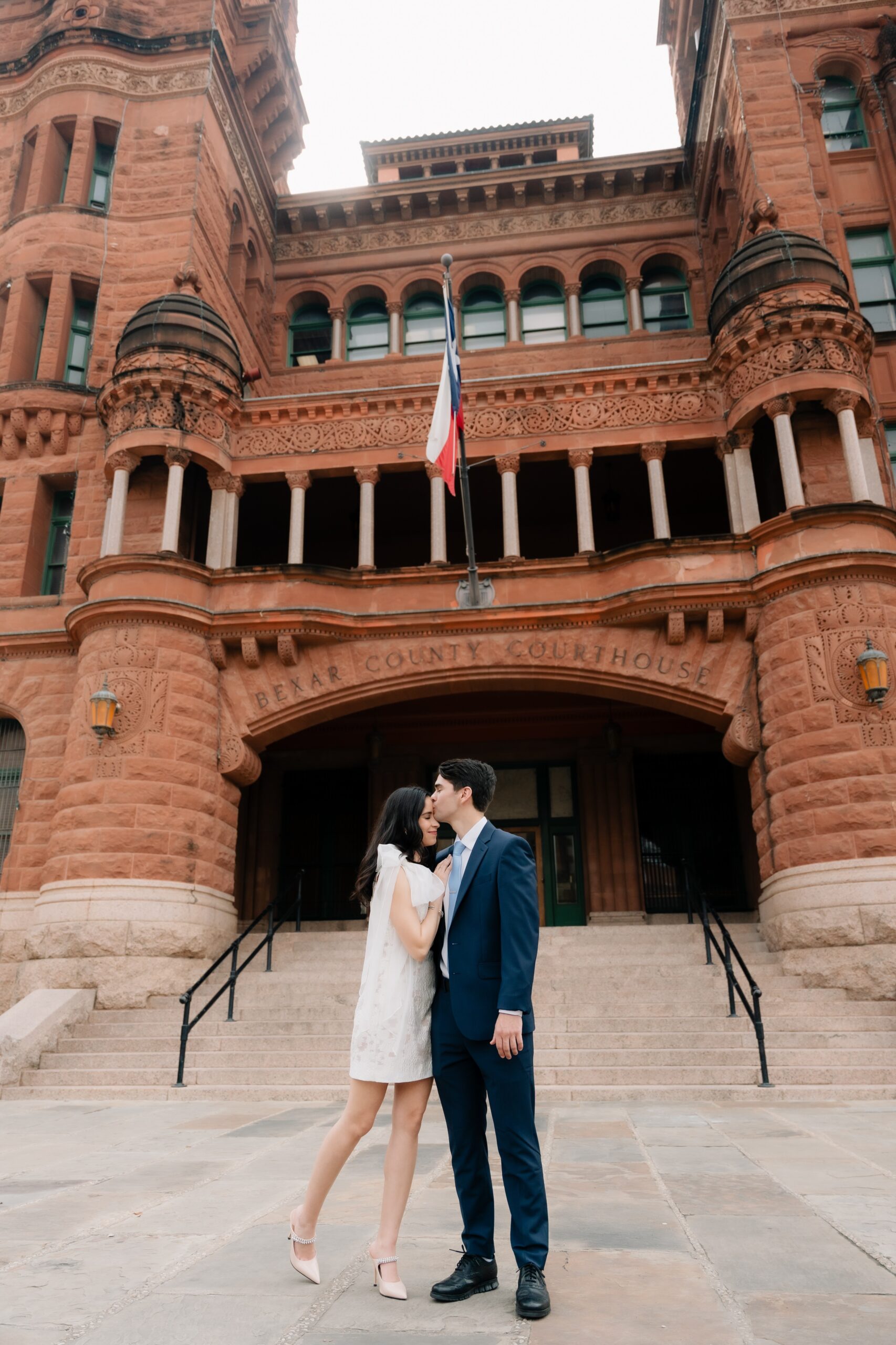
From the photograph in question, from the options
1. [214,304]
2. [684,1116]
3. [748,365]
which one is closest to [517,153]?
[214,304]

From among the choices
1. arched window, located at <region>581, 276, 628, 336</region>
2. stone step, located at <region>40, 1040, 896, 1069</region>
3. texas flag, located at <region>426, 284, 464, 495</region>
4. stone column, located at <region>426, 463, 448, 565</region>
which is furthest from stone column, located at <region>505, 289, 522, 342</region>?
stone step, located at <region>40, 1040, 896, 1069</region>

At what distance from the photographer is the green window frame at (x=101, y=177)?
66.8 feet

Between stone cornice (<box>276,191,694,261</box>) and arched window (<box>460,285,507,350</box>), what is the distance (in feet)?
4.77

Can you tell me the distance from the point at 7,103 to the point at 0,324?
18.8 ft

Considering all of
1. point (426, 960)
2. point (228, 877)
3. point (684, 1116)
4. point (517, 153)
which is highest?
point (517, 153)

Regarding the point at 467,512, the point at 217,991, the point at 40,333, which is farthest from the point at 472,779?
the point at 40,333

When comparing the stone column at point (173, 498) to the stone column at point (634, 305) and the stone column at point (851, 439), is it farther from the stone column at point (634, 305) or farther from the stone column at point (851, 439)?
the stone column at point (634, 305)

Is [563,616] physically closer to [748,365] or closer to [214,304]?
[748,365]

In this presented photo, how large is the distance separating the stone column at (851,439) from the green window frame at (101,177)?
15.2m

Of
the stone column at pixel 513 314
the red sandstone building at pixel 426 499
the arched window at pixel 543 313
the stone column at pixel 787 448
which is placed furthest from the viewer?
the arched window at pixel 543 313

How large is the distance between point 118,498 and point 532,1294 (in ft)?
50.7

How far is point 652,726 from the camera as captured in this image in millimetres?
19219

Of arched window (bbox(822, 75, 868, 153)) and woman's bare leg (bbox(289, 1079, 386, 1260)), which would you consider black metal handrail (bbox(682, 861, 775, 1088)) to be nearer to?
woman's bare leg (bbox(289, 1079, 386, 1260))

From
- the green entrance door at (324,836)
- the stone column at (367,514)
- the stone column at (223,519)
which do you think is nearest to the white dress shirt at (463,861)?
the stone column at (367,514)
